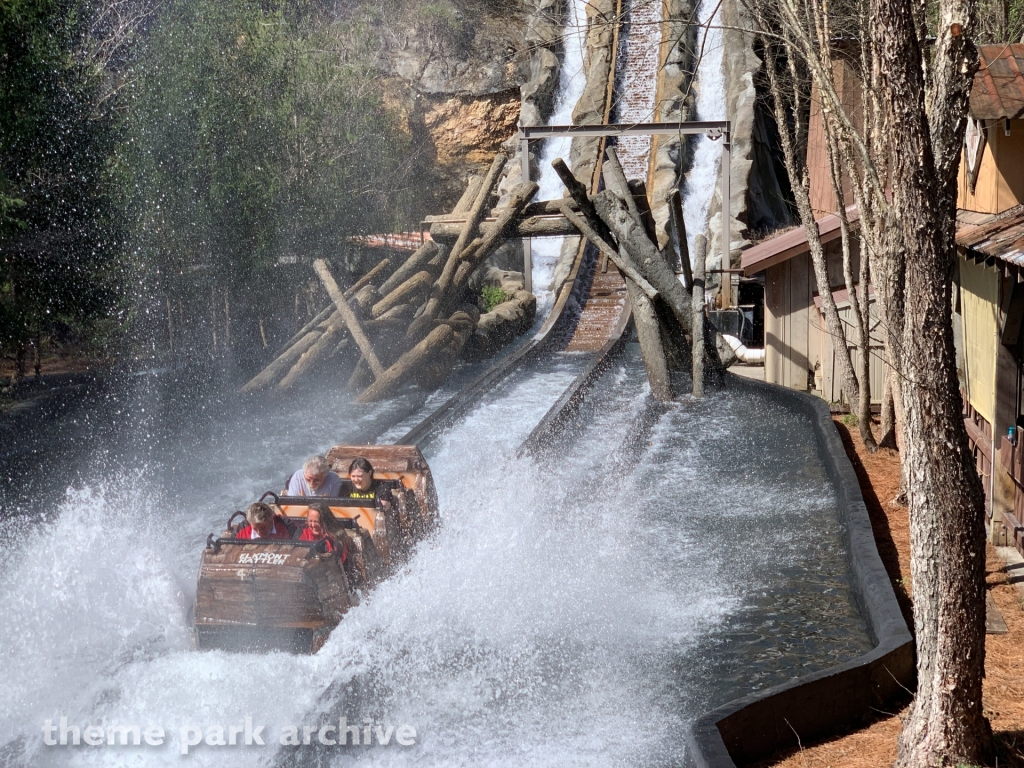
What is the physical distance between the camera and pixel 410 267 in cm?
1898

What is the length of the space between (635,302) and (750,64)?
13534mm

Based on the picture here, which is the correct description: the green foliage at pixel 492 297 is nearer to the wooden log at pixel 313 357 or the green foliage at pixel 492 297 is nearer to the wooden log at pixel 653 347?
the wooden log at pixel 313 357

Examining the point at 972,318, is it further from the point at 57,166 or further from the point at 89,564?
the point at 57,166

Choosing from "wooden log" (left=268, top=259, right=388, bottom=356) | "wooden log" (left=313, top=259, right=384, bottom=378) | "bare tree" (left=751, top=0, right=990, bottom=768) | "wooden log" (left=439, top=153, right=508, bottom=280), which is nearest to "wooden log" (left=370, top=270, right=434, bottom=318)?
"wooden log" (left=439, top=153, right=508, bottom=280)

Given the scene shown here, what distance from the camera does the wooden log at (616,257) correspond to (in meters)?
15.6

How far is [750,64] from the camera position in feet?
86.2

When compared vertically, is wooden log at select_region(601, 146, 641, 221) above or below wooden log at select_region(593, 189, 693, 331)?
above

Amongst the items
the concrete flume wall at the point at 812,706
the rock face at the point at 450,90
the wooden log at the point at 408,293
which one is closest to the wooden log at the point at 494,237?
the wooden log at the point at 408,293

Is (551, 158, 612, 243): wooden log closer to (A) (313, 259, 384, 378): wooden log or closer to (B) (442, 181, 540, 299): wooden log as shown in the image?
(B) (442, 181, 540, 299): wooden log

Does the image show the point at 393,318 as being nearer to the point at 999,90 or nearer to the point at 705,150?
the point at 999,90

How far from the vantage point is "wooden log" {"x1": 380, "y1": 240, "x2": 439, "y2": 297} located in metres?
18.9

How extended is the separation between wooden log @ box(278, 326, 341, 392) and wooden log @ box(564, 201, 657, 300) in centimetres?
466

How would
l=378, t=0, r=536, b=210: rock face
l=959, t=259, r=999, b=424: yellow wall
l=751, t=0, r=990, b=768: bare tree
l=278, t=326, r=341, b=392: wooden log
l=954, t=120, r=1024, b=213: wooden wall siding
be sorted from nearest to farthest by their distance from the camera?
l=751, t=0, r=990, b=768: bare tree → l=954, t=120, r=1024, b=213: wooden wall siding → l=959, t=259, r=999, b=424: yellow wall → l=278, t=326, r=341, b=392: wooden log → l=378, t=0, r=536, b=210: rock face

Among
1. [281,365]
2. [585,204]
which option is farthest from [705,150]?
[281,365]
